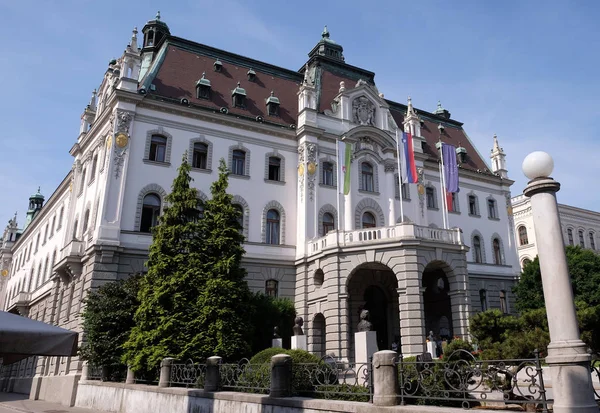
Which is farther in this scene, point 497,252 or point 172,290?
point 497,252

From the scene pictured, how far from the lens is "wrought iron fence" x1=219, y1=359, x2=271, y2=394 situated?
12.6m

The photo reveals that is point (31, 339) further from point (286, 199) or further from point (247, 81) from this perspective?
point (247, 81)

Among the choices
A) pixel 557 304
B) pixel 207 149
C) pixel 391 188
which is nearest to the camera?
pixel 557 304

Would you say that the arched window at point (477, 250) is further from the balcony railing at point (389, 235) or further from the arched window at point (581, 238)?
the arched window at point (581, 238)

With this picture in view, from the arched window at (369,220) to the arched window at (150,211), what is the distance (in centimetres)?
1339

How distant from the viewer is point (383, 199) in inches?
1334

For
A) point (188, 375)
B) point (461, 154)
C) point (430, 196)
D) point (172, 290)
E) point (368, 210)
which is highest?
point (461, 154)

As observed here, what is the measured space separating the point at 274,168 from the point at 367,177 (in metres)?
6.60

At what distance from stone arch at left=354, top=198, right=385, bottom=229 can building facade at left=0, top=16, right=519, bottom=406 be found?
78 mm

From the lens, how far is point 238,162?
3084 centimetres

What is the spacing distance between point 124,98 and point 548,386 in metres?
24.5

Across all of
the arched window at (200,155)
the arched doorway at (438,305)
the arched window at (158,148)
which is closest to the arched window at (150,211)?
the arched window at (158,148)

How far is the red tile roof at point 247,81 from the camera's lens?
31.0 meters

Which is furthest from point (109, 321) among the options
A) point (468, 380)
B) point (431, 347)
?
point (468, 380)
